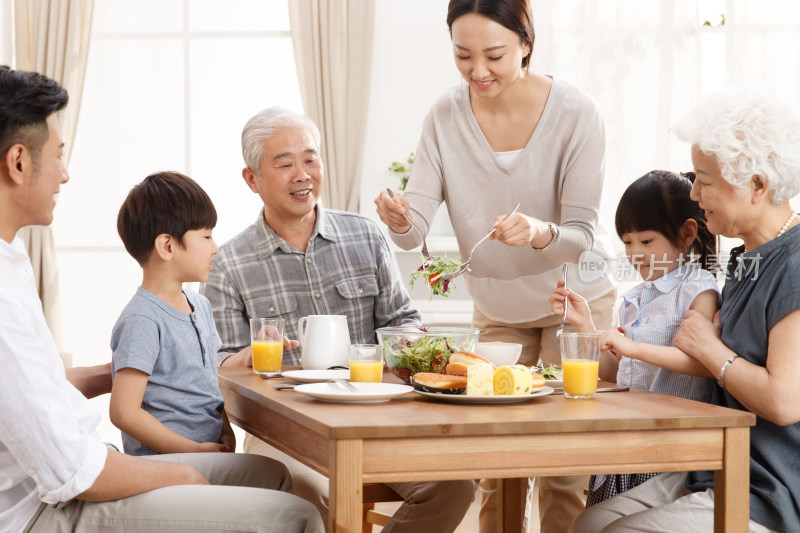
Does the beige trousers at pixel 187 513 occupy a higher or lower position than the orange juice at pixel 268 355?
lower

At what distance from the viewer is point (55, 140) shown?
1.48 m

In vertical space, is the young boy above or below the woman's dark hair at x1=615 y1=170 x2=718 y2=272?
below

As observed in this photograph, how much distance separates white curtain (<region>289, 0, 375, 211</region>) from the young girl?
2.82 metres

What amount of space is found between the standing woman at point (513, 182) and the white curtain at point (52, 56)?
309cm

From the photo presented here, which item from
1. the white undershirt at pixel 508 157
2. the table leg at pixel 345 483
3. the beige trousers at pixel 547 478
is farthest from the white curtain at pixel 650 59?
the table leg at pixel 345 483

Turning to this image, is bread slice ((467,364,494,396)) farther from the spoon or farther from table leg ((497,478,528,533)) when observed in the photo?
table leg ((497,478,528,533))

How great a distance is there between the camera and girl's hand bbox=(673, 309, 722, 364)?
1717 millimetres

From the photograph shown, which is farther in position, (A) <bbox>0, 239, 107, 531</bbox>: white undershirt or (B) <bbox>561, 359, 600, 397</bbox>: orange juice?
(B) <bbox>561, 359, 600, 397</bbox>: orange juice

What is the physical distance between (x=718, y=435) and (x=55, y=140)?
49.8 inches

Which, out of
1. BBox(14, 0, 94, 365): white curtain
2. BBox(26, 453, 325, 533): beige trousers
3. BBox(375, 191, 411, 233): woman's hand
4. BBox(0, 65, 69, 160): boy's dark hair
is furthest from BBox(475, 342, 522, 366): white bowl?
BBox(14, 0, 94, 365): white curtain

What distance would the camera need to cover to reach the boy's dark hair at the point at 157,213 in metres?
2.02

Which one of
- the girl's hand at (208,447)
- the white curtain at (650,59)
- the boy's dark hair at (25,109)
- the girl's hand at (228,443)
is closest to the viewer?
the boy's dark hair at (25,109)

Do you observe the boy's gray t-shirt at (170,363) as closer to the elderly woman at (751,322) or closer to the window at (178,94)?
the elderly woman at (751,322)

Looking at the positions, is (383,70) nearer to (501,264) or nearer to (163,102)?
(163,102)
